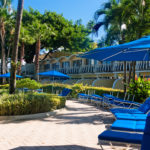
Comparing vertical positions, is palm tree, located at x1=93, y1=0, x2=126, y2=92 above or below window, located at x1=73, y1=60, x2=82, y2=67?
above

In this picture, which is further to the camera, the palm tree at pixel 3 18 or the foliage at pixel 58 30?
the foliage at pixel 58 30

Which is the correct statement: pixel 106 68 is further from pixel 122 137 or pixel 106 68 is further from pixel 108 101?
pixel 122 137

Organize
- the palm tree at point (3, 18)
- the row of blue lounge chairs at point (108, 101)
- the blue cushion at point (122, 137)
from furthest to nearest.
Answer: the palm tree at point (3, 18)
the row of blue lounge chairs at point (108, 101)
the blue cushion at point (122, 137)

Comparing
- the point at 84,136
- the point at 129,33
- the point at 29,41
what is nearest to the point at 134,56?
the point at 84,136

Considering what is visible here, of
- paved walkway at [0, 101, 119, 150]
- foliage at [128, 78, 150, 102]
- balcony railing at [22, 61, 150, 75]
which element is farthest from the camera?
balcony railing at [22, 61, 150, 75]

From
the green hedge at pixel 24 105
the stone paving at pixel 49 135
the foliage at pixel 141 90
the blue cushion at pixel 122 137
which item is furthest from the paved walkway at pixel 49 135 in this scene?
the foliage at pixel 141 90

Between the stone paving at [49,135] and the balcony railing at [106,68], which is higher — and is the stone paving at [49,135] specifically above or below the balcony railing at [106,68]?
below

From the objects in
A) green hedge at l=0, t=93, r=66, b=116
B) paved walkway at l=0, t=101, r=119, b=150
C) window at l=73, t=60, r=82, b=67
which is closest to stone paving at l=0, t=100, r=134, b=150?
paved walkway at l=0, t=101, r=119, b=150

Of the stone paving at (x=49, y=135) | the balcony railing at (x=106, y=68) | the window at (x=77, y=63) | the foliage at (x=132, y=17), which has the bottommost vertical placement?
the stone paving at (x=49, y=135)

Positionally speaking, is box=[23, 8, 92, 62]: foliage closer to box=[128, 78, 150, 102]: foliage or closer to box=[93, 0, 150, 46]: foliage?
box=[93, 0, 150, 46]: foliage

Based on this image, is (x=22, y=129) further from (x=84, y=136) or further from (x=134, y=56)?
(x=134, y=56)

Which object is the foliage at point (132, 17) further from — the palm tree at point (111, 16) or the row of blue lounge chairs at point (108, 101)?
the row of blue lounge chairs at point (108, 101)

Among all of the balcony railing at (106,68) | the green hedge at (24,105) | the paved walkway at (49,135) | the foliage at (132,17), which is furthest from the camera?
the balcony railing at (106,68)

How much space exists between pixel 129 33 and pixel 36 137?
14540 millimetres
